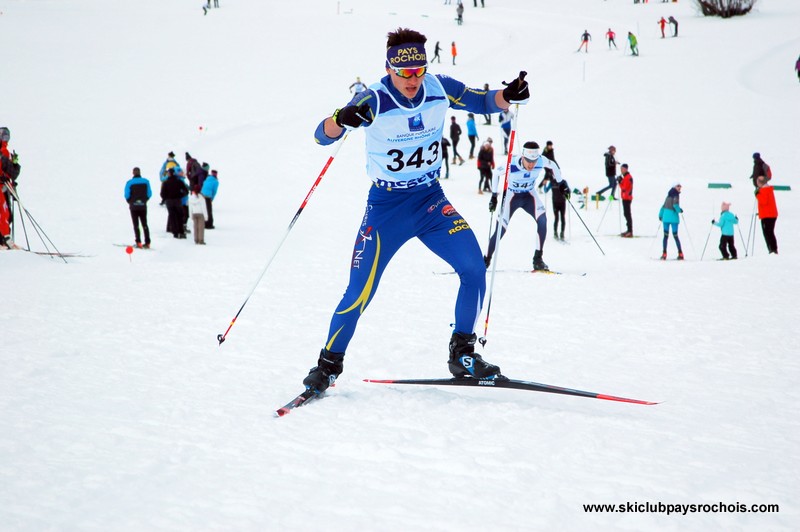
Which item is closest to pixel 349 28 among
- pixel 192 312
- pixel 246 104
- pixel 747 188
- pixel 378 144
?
pixel 246 104

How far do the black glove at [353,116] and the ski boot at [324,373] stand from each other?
1511 mm

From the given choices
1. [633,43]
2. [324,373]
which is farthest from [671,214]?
[633,43]

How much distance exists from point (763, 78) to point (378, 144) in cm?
3040

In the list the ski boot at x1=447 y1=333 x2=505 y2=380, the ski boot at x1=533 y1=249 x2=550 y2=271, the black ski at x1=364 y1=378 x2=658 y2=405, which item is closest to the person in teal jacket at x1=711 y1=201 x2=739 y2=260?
the ski boot at x1=533 y1=249 x2=550 y2=271

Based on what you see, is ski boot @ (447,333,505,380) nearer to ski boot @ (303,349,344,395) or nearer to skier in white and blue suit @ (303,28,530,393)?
skier in white and blue suit @ (303,28,530,393)

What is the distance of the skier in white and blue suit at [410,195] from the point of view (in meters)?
4.20

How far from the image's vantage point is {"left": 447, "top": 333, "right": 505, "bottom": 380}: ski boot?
171 inches

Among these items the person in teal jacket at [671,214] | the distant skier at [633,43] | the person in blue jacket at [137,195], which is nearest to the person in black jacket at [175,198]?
the person in blue jacket at [137,195]

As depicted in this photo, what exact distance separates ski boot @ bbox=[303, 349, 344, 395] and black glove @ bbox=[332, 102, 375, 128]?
59.5 inches

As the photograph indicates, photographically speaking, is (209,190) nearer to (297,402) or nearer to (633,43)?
(297,402)

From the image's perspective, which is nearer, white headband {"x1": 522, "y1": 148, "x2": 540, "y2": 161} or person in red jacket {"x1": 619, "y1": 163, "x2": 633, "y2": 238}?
white headband {"x1": 522, "y1": 148, "x2": 540, "y2": 161}

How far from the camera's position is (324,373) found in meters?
4.46

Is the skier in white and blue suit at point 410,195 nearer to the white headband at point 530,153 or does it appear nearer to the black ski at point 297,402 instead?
the black ski at point 297,402

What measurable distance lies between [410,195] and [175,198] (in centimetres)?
1097
